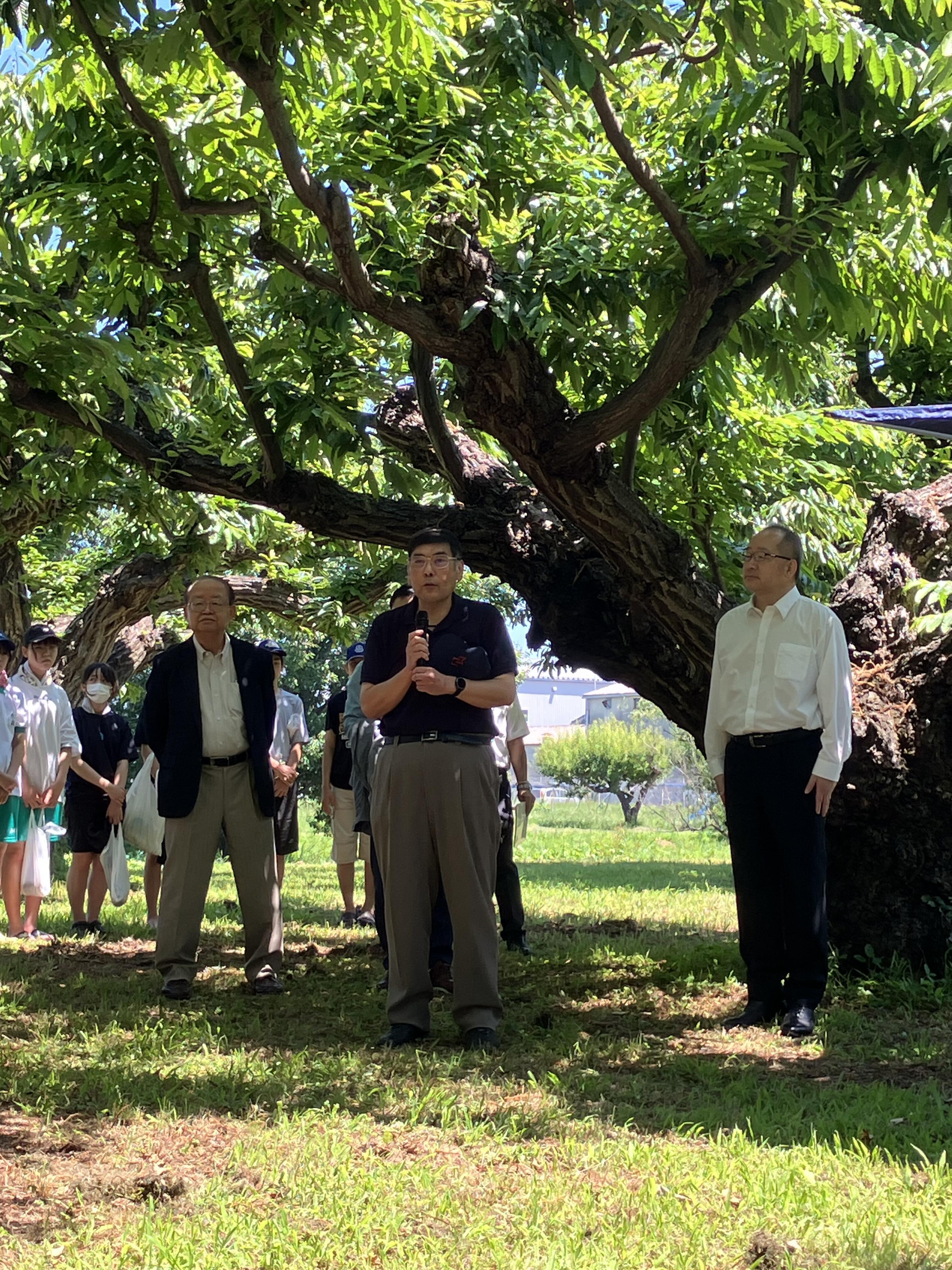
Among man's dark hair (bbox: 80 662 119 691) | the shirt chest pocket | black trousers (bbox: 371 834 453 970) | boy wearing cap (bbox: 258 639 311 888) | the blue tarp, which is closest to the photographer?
the blue tarp

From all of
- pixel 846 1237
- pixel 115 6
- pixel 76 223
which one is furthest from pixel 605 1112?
pixel 76 223

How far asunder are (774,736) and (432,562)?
1.79 meters

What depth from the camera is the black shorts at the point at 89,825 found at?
1033cm

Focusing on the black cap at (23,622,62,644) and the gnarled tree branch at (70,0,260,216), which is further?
the black cap at (23,622,62,644)

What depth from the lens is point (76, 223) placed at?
7.22 metres

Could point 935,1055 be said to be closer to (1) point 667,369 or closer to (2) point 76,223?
(1) point 667,369

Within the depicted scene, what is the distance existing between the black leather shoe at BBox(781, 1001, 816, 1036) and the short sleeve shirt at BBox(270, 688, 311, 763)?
Result: 17.1 ft

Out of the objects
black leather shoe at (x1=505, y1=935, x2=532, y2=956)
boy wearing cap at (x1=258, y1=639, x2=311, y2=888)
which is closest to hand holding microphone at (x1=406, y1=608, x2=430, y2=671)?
black leather shoe at (x1=505, y1=935, x2=532, y2=956)

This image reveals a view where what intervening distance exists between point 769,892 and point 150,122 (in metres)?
4.58

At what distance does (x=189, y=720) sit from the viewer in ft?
24.2

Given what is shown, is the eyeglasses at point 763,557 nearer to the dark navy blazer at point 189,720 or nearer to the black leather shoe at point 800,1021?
the black leather shoe at point 800,1021

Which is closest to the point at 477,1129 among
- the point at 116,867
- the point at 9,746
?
the point at 9,746

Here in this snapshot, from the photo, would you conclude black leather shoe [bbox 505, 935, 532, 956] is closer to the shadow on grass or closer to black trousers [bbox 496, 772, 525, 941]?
black trousers [bbox 496, 772, 525, 941]

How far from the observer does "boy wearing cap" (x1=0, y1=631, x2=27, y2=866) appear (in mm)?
8336
